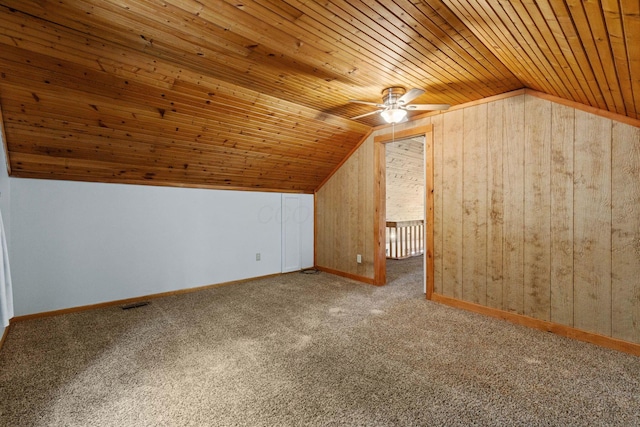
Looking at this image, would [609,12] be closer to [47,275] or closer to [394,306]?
[394,306]

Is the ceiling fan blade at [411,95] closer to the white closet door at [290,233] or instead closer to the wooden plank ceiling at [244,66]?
the wooden plank ceiling at [244,66]

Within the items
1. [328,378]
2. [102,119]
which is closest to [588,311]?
[328,378]

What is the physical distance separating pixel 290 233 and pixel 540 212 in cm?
350

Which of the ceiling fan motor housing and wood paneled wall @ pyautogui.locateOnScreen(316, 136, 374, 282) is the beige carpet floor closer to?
wood paneled wall @ pyautogui.locateOnScreen(316, 136, 374, 282)

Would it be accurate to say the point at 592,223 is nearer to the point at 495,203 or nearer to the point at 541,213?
the point at 541,213

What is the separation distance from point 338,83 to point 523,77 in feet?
5.17

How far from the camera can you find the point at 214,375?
1976 mm

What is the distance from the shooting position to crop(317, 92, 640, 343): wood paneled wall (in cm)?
236

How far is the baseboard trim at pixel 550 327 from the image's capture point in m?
2.33

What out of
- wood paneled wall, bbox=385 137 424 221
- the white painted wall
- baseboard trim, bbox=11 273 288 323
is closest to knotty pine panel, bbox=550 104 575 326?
wood paneled wall, bbox=385 137 424 221

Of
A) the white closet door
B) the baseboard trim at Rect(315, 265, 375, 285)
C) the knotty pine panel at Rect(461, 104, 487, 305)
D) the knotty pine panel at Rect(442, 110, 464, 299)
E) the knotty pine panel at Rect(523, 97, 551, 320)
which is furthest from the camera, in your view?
the white closet door

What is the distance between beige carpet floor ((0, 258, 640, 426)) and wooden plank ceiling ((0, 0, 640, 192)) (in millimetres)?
1856

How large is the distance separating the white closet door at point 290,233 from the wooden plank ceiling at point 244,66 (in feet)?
4.95

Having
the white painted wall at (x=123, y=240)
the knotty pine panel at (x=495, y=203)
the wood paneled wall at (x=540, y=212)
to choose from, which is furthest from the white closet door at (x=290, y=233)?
the knotty pine panel at (x=495, y=203)
